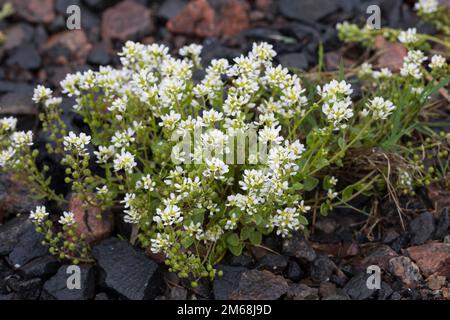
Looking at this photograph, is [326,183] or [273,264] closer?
[273,264]

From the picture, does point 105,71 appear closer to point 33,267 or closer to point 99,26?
point 33,267

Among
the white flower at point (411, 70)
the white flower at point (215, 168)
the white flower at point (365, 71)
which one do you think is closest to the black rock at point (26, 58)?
the white flower at point (365, 71)

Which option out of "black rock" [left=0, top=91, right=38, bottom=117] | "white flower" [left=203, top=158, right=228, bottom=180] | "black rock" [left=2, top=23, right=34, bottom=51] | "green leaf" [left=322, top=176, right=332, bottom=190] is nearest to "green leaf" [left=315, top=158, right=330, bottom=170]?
"green leaf" [left=322, top=176, right=332, bottom=190]

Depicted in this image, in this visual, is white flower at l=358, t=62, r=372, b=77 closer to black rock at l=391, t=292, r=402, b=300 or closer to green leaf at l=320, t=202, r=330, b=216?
green leaf at l=320, t=202, r=330, b=216

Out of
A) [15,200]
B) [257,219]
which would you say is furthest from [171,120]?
[15,200]

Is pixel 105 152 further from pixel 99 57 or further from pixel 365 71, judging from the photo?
pixel 99 57

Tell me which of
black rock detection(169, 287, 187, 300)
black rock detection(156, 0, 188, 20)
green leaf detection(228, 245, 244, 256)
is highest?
black rock detection(156, 0, 188, 20)

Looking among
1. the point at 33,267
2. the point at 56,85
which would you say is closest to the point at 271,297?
the point at 33,267
